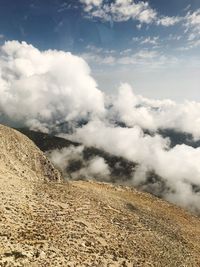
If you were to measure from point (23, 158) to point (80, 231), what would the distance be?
3879cm

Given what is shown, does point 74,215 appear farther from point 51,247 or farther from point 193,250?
point 193,250

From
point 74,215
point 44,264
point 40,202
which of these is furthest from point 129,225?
point 44,264

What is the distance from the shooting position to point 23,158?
76188 mm

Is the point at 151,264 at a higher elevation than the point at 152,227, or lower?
lower

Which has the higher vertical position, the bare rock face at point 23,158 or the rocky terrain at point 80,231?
the bare rock face at point 23,158

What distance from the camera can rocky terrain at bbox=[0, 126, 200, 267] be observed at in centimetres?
3316

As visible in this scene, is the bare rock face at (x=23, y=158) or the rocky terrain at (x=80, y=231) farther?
the bare rock face at (x=23, y=158)

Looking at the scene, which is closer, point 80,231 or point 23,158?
point 80,231

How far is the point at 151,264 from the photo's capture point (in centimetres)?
3972

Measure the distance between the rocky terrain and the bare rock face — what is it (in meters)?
0.87

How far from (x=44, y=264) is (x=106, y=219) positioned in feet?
57.6

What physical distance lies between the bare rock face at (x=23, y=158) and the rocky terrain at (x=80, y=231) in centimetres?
87

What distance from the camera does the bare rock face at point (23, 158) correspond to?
214ft

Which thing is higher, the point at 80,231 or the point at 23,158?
the point at 23,158
